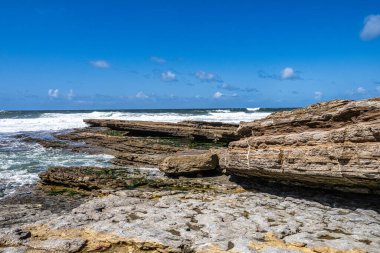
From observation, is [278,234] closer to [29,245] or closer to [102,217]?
[102,217]

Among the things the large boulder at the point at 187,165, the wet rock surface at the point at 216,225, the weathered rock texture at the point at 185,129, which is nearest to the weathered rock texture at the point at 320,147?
the wet rock surface at the point at 216,225

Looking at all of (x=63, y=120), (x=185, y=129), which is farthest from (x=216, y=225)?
(x=63, y=120)

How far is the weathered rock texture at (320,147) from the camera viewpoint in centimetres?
823

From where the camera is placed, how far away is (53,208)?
1033 centimetres

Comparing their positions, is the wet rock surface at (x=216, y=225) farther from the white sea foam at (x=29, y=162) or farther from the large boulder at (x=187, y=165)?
the white sea foam at (x=29, y=162)

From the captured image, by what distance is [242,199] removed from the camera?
10.0 metres

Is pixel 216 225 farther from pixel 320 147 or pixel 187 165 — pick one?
pixel 187 165

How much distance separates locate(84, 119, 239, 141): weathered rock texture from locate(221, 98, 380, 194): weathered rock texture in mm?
11187

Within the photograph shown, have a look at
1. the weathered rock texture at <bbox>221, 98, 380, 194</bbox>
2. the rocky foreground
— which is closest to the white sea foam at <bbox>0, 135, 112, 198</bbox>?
the rocky foreground

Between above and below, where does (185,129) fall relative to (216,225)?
above

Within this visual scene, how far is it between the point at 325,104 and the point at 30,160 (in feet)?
50.8

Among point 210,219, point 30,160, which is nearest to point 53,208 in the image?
point 210,219

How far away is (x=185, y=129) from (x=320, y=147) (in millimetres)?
17596

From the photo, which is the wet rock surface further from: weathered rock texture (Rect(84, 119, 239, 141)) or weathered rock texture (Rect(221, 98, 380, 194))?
weathered rock texture (Rect(84, 119, 239, 141))
